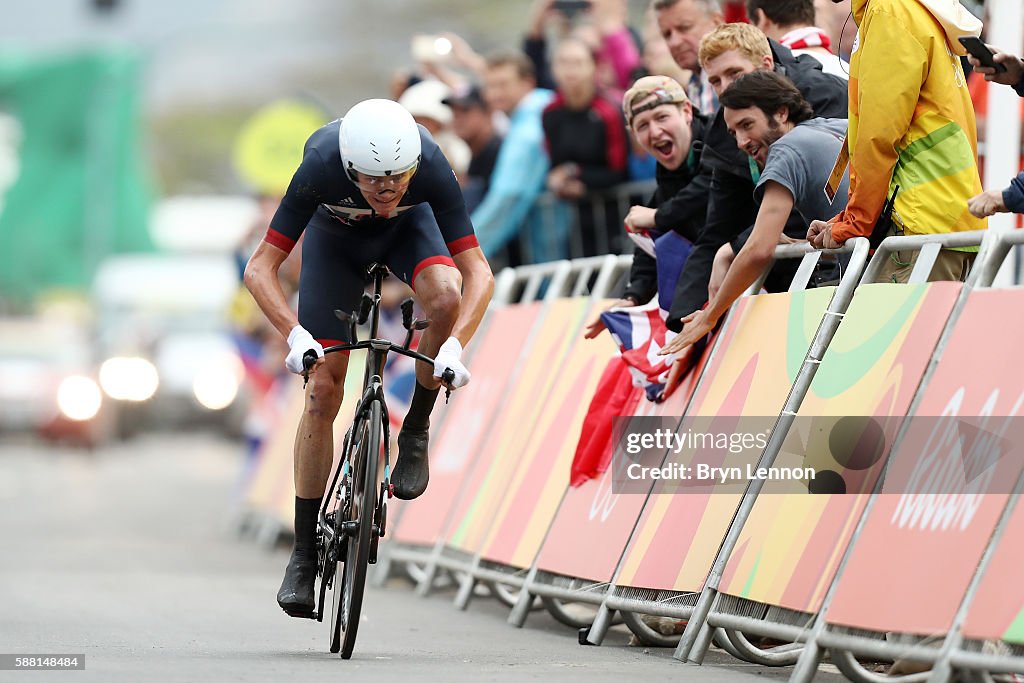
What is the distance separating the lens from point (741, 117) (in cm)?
868

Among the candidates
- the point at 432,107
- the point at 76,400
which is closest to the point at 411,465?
the point at 432,107

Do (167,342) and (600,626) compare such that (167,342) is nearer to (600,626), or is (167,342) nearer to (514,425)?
(514,425)

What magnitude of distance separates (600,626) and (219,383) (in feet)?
109

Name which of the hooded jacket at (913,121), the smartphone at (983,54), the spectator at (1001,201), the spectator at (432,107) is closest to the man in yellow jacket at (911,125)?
the hooded jacket at (913,121)

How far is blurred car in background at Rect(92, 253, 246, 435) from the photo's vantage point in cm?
4031

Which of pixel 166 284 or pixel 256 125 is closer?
pixel 256 125

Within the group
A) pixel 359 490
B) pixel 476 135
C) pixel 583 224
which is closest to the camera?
pixel 359 490

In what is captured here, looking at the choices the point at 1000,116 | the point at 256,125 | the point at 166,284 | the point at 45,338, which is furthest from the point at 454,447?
the point at 166,284

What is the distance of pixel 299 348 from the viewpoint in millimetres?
7926

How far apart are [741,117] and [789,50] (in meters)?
0.93

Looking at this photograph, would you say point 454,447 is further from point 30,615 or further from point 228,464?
point 228,464

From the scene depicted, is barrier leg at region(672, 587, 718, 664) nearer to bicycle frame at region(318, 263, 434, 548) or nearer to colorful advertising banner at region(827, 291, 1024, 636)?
colorful advertising banner at region(827, 291, 1024, 636)

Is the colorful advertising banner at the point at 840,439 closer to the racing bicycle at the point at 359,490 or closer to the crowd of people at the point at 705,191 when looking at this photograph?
the crowd of people at the point at 705,191

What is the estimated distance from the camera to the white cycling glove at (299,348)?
788cm
